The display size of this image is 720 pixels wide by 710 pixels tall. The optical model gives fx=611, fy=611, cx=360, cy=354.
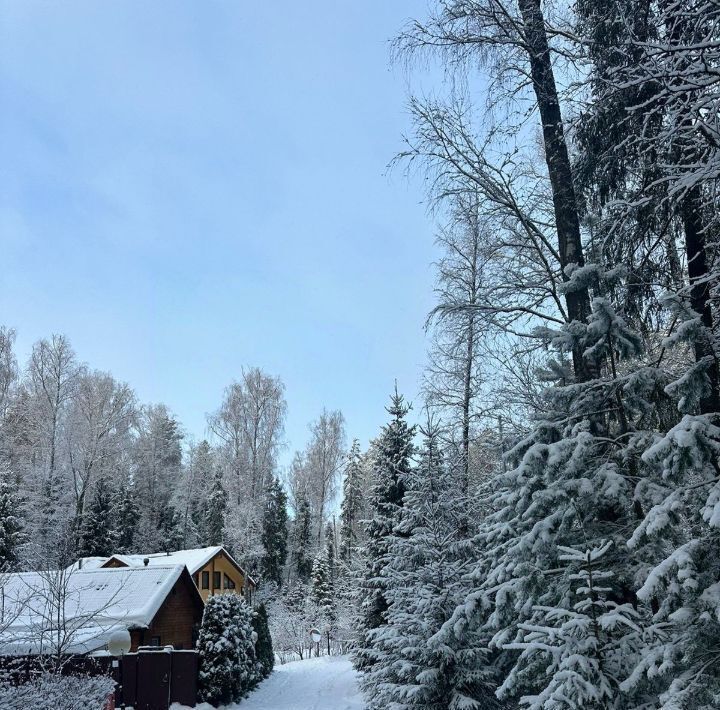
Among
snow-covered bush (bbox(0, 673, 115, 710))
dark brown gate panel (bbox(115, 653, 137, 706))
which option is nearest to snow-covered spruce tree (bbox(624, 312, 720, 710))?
snow-covered bush (bbox(0, 673, 115, 710))

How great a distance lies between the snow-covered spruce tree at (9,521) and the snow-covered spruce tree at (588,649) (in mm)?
32252

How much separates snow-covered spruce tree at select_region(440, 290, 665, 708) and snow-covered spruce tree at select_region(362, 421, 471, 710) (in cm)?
262

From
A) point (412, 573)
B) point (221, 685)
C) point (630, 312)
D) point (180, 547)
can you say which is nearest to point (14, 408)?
point (180, 547)

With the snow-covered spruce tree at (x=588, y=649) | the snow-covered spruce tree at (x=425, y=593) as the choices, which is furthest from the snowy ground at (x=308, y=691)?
the snow-covered spruce tree at (x=588, y=649)

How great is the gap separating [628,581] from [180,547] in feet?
131

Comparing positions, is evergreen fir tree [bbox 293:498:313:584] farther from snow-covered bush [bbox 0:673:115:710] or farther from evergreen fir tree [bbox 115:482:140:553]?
snow-covered bush [bbox 0:673:115:710]

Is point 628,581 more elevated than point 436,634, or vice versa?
point 628,581

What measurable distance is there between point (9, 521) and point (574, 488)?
3370 centimetres

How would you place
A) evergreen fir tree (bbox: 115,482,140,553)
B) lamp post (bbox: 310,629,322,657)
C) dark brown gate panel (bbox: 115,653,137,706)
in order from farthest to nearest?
1. evergreen fir tree (bbox: 115,482,140,553)
2. lamp post (bbox: 310,629,322,657)
3. dark brown gate panel (bbox: 115,653,137,706)

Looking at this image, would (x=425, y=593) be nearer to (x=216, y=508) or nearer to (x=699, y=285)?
(x=699, y=285)

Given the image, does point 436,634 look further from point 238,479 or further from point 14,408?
point 14,408

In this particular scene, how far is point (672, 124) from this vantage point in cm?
442

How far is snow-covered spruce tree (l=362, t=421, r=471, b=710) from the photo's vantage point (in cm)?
845

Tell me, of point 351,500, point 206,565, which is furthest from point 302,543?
point 206,565
